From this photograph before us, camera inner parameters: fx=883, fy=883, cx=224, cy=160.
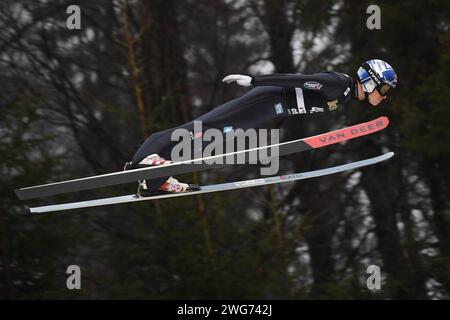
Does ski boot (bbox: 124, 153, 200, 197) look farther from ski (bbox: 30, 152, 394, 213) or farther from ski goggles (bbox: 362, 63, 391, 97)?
ski goggles (bbox: 362, 63, 391, 97)

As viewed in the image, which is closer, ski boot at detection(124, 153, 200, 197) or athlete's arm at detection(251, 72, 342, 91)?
athlete's arm at detection(251, 72, 342, 91)

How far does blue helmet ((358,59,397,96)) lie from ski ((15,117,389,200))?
1.45 ft

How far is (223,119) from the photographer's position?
8133mm

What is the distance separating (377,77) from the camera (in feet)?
26.9

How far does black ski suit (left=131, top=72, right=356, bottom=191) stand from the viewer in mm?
8094

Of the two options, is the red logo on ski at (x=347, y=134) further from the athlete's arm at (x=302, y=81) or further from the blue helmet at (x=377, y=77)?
the athlete's arm at (x=302, y=81)

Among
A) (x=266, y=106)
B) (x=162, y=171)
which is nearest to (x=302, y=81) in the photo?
(x=266, y=106)

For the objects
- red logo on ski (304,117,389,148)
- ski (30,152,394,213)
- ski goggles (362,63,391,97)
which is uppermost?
ski goggles (362,63,391,97)

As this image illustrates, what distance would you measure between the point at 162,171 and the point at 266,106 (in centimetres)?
114

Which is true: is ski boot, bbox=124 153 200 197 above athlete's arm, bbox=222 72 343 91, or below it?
below

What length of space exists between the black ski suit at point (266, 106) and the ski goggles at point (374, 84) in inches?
5.8

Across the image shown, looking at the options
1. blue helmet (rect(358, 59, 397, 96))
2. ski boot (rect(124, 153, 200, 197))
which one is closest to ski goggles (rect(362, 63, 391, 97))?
blue helmet (rect(358, 59, 397, 96))

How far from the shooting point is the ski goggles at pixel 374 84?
26.9ft

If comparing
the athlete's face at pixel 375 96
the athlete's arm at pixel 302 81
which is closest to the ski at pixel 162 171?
Result: the athlete's face at pixel 375 96
